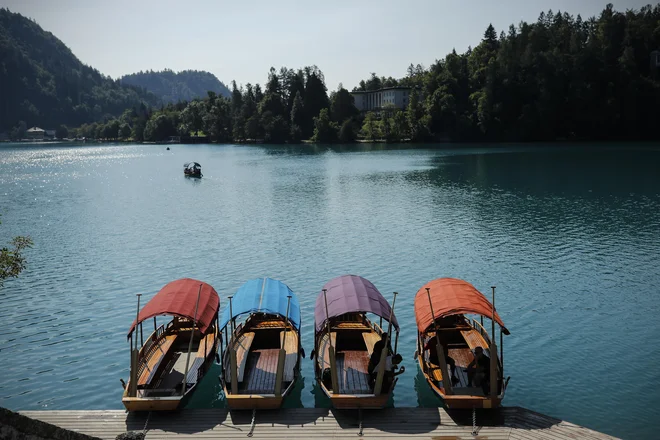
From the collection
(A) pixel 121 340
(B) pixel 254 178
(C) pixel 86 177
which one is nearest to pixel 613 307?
(A) pixel 121 340

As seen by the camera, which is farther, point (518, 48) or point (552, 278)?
point (518, 48)

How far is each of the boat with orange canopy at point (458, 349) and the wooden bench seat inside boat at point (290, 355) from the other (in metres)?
4.87

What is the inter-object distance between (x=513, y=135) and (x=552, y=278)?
448ft

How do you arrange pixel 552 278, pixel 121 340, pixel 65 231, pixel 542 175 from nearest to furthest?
pixel 121 340 < pixel 552 278 < pixel 65 231 < pixel 542 175

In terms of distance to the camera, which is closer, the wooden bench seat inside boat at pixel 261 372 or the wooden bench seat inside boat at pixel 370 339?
the wooden bench seat inside boat at pixel 261 372

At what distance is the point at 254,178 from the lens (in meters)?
99.3

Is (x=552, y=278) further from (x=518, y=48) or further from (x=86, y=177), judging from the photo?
(x=518, y=48)

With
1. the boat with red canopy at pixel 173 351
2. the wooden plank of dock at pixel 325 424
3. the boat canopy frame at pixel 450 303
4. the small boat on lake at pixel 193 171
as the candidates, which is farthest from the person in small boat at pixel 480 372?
the small boat on lake at pixel 193 171

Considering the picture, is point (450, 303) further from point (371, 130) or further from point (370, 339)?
point (371, 130)

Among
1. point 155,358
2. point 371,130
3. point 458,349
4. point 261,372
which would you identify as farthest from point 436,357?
point 371,130

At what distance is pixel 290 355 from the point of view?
20797 mm

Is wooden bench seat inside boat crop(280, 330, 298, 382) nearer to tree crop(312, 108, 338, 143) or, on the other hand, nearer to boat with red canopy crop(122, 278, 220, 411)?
boat with red canopy crop(122, 278, 220, 411)

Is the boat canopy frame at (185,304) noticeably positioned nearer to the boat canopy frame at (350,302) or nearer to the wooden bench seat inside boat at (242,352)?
the wooden bench seat inside boat at (242,352)

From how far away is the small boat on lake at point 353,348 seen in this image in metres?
17.1
